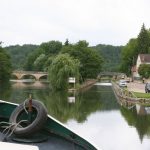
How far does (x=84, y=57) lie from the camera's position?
73.0 meters

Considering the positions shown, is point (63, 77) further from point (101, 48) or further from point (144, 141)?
point (101, 48)

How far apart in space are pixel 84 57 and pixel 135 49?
3364 centimetres

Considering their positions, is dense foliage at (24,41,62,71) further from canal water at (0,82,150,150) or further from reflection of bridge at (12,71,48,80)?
canal water at (0,82,150,150)

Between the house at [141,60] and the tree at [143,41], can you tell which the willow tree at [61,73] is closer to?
the house at [141,60]

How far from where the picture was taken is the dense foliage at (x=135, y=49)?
101 meters

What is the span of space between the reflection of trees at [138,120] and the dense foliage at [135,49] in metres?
72.0

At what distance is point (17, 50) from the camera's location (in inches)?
7170

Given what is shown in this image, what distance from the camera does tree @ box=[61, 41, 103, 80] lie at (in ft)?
234

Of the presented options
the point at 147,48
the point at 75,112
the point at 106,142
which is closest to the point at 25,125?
the point at 106,142

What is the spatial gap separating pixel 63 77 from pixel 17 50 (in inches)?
5244

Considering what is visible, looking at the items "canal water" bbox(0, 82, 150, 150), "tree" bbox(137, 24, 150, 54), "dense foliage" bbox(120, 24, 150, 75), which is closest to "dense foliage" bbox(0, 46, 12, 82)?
"dense foliage" bbox(120, 24, 150, 75)

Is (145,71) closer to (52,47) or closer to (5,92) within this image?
(5,92)

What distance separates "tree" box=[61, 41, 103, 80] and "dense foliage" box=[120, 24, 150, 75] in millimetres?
26407

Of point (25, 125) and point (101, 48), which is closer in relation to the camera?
point (25, 125)
